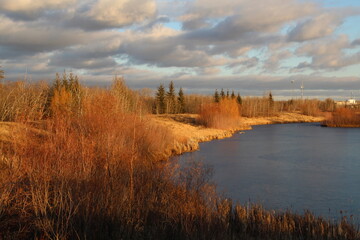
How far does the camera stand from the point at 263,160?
2109 cm

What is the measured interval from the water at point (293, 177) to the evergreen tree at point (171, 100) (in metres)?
32.0

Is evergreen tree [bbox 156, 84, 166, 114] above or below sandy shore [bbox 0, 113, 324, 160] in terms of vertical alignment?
above

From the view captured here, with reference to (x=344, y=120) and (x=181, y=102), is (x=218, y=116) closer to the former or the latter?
(x=181, y=102)

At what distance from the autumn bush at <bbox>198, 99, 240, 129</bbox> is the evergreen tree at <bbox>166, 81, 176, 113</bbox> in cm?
1369

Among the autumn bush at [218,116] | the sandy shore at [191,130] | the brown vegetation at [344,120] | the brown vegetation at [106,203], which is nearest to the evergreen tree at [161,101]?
the sandy shore at [191,130]

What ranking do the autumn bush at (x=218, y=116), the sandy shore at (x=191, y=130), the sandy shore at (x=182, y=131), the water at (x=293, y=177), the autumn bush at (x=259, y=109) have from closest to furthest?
the sandy shore at (x=182, y=131) → the water at (x=293, y=177) → the sandy shore at (x=191, y=130) → the autumn bush at (x=218, y=116) → the autumn bush at (x=259, y=109)

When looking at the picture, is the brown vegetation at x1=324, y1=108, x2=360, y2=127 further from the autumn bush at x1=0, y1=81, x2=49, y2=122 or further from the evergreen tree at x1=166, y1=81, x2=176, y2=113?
the autumn bush at x1=0, y1=81, x2=49, y2=122

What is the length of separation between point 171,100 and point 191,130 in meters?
22.4

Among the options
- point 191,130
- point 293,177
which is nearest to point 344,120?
point 191,130

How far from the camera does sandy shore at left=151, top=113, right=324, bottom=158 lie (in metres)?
24.2

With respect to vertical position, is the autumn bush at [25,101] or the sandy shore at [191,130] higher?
the autumn bush at [25,101]

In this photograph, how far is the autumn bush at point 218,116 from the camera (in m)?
42.1

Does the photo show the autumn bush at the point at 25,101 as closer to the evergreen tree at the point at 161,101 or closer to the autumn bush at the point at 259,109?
the evergreen tree at the point at 161,101

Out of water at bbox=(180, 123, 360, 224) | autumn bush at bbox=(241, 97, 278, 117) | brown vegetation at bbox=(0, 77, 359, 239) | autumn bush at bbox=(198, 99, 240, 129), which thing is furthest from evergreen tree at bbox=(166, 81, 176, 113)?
brown vegetation at bbox=(0, 77, 359, 239)
